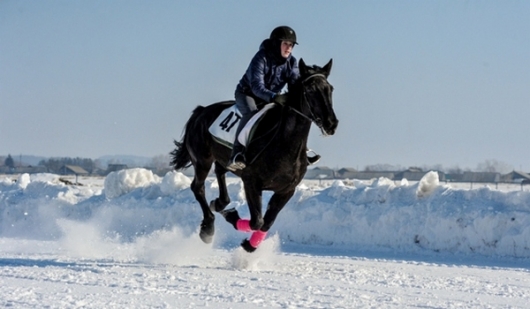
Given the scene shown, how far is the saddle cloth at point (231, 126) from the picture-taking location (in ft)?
38.1

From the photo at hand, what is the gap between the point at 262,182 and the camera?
11508 mm

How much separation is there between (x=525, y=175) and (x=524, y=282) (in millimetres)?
64791

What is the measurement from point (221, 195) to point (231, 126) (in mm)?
1539

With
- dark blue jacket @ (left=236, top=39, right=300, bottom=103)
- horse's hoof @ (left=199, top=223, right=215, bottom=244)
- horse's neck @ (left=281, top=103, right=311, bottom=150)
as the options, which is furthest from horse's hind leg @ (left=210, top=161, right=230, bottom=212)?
horse's neck @ (left=281, top=103, right=311, bottom=150)

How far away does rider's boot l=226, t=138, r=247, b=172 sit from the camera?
11547 millimetres

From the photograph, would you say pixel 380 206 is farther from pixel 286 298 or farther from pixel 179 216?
pixel 286 298

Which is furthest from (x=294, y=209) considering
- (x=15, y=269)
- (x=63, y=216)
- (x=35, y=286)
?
(x=35, y=286)

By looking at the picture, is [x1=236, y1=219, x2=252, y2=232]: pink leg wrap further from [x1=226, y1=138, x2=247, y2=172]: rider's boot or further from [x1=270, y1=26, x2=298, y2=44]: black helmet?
[x1=270, y1=26, x2=298, y2=44]: black helmet

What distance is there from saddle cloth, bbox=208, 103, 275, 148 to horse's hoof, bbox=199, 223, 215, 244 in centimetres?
142

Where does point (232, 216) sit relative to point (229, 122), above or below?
below

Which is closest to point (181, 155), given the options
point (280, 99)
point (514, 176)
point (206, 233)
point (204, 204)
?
point (204, 204)

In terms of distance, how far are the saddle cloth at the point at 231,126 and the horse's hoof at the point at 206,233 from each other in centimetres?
142

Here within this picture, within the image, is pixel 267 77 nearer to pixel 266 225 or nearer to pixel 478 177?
pixel 266 225

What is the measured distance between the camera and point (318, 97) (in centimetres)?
1058
